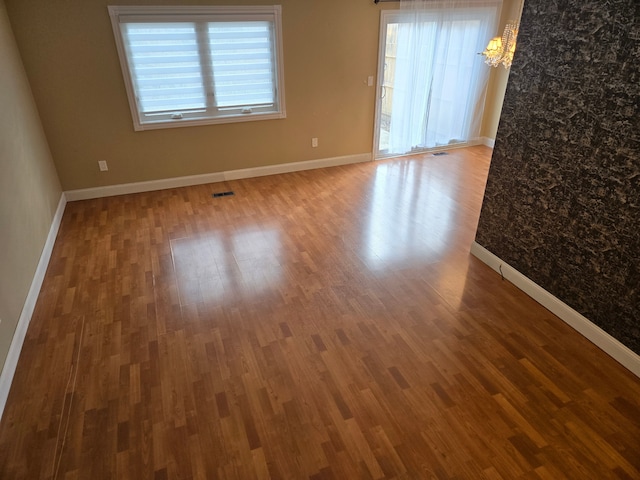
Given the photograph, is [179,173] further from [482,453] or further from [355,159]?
[482,453]

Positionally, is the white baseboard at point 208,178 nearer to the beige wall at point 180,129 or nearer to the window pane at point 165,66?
the beige wall at point 180,129

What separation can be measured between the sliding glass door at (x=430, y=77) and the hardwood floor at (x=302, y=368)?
2.47m

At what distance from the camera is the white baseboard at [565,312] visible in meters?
2.25

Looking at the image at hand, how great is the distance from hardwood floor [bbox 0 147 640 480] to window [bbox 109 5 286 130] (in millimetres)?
1621

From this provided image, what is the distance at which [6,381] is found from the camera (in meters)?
2.13

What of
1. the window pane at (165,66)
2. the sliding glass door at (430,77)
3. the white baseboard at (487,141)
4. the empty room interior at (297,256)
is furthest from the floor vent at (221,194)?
the white baseboard at (487,141)

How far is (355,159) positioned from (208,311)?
3635 millimetres

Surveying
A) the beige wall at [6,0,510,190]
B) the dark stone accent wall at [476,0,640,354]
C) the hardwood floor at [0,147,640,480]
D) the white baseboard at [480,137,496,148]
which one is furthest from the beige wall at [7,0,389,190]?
the dark stone accent wall at [476,0,640,354]

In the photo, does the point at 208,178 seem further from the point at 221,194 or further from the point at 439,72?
the point at 439,72

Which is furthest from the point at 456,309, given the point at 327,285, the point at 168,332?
the point at 168,332

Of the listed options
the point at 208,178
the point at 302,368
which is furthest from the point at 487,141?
the point at 302,368

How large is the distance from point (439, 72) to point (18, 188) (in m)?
5.22

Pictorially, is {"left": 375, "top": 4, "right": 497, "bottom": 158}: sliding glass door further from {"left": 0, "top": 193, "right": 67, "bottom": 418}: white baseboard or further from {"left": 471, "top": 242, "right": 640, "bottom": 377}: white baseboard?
{"left": 0, "top": 193, "right": 67, "bottom": 418}: white baseboard

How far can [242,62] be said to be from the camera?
4.55 metres
